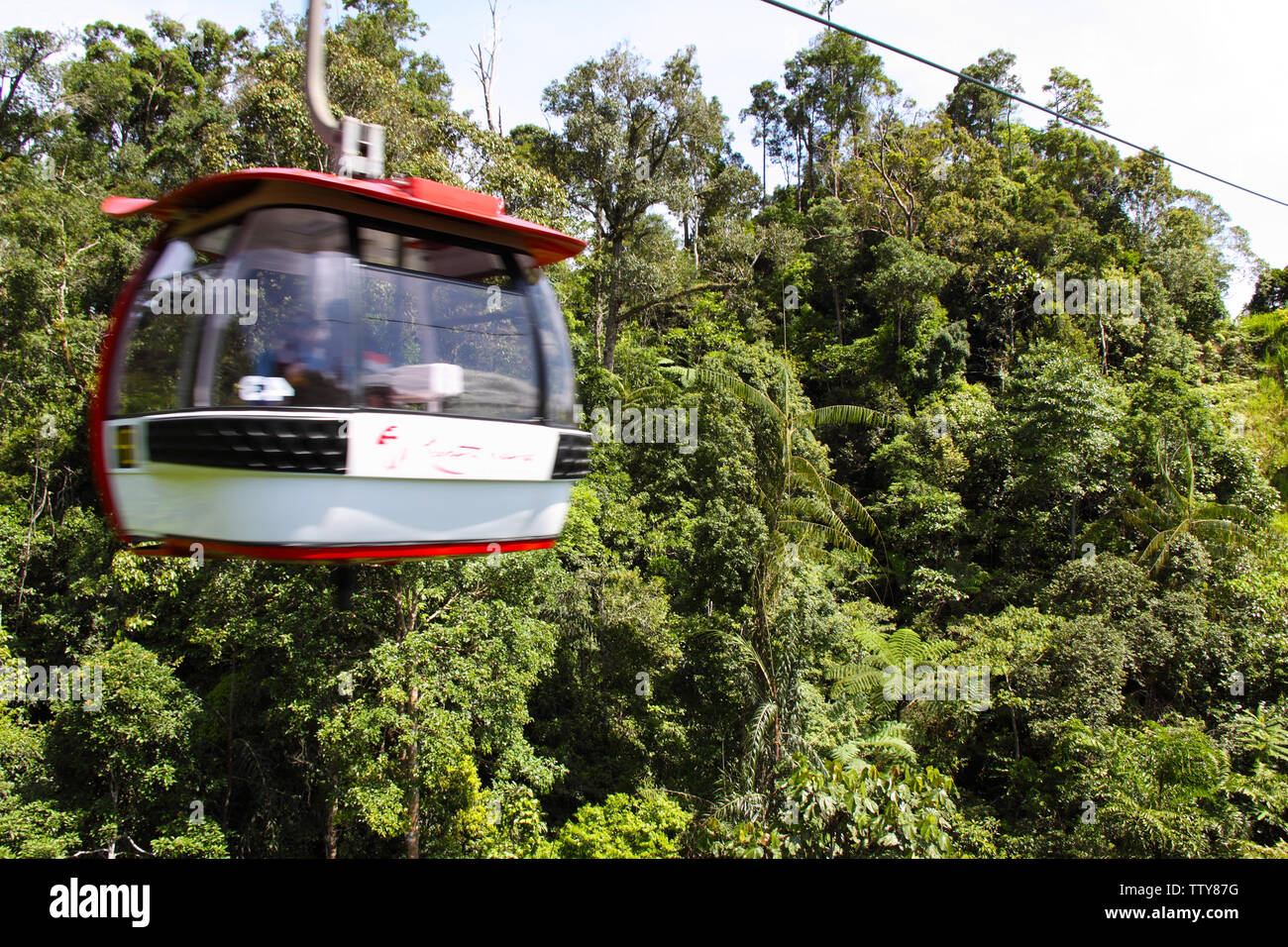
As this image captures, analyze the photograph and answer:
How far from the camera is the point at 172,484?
3107 mm

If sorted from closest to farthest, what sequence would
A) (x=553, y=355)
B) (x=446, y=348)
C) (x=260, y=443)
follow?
(x=260, y=443)
(x=446, y=348)
(x=553, y=355)

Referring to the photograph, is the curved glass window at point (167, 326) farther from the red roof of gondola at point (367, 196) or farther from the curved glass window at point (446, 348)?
the curved glass window at point (446, 348)

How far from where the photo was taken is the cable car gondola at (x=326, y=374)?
3.00 metres

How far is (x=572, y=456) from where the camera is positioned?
3842 mm

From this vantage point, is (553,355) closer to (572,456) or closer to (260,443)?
(572,456)

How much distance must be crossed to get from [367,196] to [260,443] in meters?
1.02

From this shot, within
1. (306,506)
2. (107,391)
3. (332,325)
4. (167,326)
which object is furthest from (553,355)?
(107,391)

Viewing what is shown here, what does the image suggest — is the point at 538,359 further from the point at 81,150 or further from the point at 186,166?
the point at 81,150

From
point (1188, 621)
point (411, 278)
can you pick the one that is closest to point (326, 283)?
point (411, 278)

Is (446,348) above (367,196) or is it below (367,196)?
below

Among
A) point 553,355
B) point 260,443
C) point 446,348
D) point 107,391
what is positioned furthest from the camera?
point 553,355

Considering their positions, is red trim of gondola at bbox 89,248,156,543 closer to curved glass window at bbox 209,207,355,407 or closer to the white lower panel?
the white lower panel

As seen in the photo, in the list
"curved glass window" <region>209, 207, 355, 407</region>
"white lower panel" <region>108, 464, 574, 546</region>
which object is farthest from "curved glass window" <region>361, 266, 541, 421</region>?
"white lower panel" <region>108, 464, 574, 546</region>

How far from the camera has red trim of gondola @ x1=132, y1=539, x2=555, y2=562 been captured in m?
3.03
